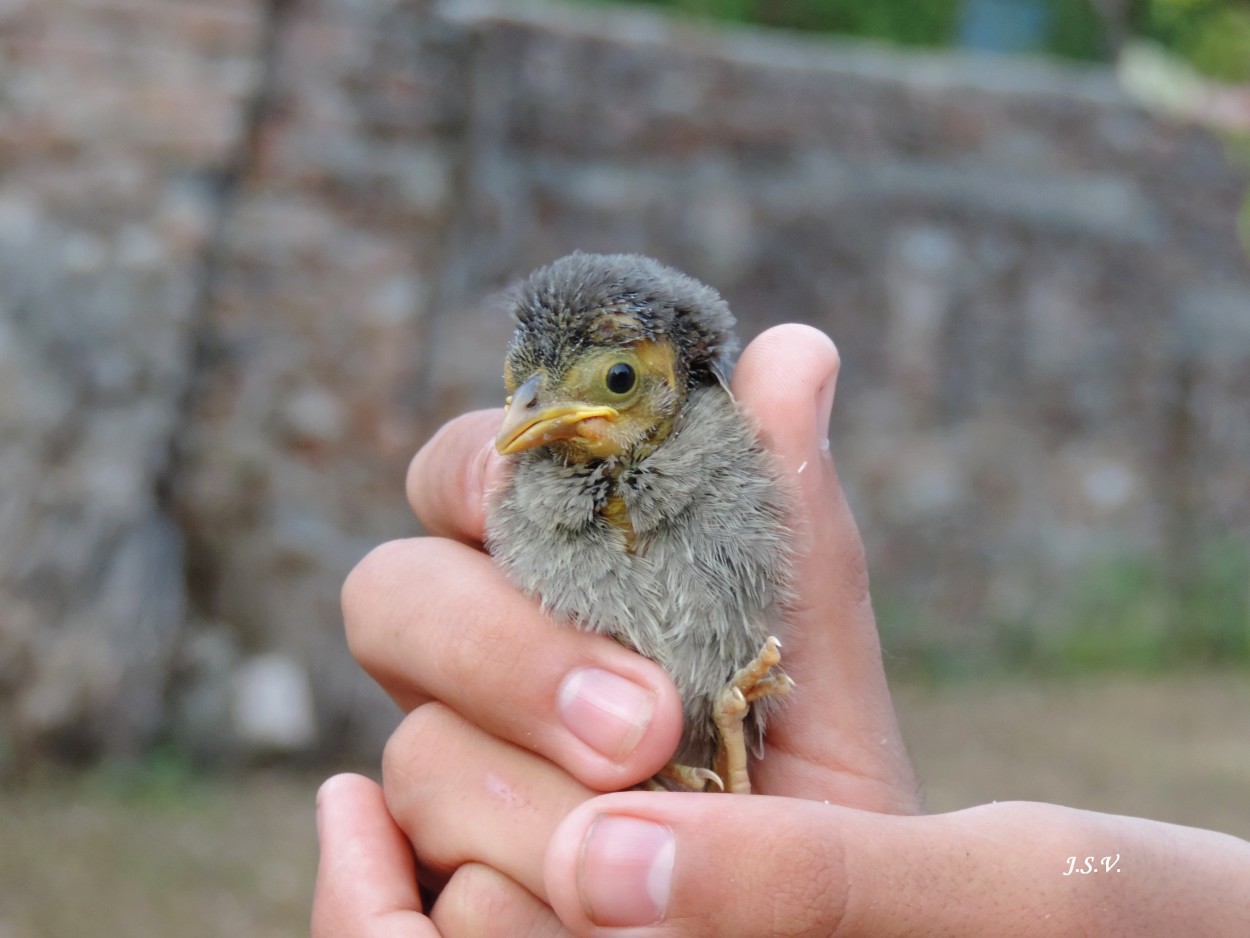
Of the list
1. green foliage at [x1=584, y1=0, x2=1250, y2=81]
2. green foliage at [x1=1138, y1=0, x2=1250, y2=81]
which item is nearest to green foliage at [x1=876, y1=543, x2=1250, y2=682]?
green foliage at [x1=1138, y1=0, x2=1250, y2=81]

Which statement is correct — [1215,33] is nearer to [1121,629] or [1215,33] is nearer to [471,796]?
[1121,629]

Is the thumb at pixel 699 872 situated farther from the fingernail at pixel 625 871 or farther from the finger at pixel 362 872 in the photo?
the finger at pixel 362 872

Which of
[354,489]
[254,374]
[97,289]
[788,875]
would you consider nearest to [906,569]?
[354,489]

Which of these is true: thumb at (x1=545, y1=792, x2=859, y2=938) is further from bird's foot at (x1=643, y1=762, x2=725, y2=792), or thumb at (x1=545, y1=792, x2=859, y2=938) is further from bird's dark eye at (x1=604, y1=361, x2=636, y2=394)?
bird's dark eye at (x1=604, y1=361, x2=636, y2=394)

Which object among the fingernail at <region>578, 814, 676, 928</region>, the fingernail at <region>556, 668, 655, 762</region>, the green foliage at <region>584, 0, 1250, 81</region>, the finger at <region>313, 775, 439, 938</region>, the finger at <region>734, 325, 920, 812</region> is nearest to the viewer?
the fingernail at <region>578, 814, 676, 928</region>

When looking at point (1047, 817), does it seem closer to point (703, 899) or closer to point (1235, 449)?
point (703, 899)

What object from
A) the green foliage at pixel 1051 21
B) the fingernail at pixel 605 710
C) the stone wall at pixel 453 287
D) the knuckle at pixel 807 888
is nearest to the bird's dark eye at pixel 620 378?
the fingernail at pixel 605 710

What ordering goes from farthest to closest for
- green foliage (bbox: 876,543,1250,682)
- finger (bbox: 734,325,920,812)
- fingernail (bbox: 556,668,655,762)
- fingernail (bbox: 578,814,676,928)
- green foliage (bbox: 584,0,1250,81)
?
1. green foliage (bbox: 584,0,1250,81)
2. green foliage (bbox: 876,543,1250,682)
3. finger (bbox: 734,325,920,812)
4. fingernail (bbox: 556,668,655,762)
5. fingernail (bbox: 578,814,676,928)
